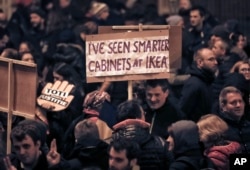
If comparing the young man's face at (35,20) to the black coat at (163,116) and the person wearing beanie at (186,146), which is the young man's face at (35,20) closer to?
the black coat at (163,116)

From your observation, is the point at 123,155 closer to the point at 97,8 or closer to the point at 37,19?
the point at 37,19

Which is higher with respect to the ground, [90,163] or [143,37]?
[143,37]

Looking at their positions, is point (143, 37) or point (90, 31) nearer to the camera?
point (143, 37)

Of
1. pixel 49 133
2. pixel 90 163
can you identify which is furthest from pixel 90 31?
pixel 90 163

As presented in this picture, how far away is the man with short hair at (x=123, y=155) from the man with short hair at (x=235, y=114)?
191 cm

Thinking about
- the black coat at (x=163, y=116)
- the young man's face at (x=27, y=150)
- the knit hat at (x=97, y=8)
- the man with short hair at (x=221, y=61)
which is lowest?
the young man's face at (x=27, y=150)

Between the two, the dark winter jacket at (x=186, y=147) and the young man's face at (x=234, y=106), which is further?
the young man's face at (x=234, y=106)

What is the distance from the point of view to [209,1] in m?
26.7

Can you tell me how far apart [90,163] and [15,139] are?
738mm

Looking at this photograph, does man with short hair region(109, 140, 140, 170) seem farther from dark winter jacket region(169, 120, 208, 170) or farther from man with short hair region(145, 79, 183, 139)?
man with short hair region(145, 79, 183, 139)

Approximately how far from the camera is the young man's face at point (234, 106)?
15352 millimetres

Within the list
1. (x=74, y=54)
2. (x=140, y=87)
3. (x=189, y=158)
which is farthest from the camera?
(x=74, y=54)

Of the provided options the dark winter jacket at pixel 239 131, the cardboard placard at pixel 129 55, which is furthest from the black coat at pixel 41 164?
the cardboard placard at pixel 129 55

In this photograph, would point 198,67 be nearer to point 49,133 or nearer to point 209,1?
point 49,133
